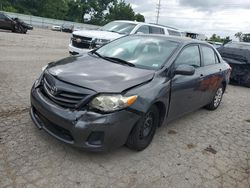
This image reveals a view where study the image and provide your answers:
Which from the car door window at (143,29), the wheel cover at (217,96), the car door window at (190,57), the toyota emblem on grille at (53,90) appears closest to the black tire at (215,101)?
the wheel cover at (217,96)

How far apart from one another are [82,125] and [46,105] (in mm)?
610

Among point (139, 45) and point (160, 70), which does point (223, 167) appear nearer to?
point (160, 70)

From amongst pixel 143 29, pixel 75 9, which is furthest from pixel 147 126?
pixel 75 9

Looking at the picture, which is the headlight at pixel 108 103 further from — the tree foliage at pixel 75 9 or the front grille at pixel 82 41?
the tree foliage at pixel 75 9

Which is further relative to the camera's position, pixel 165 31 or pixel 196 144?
pixel 165 31

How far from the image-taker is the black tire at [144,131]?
3.19 m

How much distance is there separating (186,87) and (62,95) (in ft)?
6.79

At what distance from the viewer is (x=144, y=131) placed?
11.4 feet

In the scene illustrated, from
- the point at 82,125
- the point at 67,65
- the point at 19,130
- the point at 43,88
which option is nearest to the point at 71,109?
the point at 82,125

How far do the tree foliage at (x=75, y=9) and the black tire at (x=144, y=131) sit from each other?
58.2 m

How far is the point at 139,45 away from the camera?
434 cm

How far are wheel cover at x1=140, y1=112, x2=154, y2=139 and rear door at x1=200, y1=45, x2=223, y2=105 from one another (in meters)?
1.64

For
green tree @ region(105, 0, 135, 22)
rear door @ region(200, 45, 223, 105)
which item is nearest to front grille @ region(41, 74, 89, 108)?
rear door @ region(200, 45, 223, 105)

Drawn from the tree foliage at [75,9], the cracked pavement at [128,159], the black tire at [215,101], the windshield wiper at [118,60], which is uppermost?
the tree foliage at [75,9]
